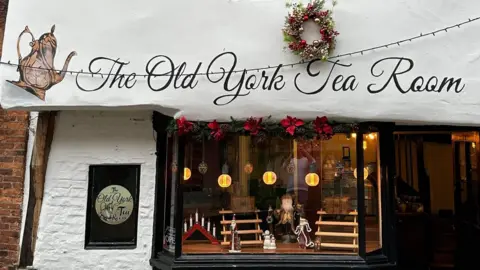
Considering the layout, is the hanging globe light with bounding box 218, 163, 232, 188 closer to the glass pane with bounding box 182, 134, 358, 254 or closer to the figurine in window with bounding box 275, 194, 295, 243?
the glass pane with bounding box 182, 134, 358, 254

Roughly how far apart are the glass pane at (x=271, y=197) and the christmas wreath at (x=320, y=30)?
1052mm

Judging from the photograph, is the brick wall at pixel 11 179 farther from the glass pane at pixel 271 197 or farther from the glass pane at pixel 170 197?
the glass pane at pixel 271 197

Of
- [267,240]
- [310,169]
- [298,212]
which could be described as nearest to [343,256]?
[298,212]

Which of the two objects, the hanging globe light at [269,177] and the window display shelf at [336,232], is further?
the hanging globe light at [269,177]

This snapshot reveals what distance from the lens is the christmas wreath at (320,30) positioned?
4867 millimetres

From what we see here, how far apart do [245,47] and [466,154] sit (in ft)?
12.2

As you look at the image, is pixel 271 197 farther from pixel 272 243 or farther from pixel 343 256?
pixel 343 256

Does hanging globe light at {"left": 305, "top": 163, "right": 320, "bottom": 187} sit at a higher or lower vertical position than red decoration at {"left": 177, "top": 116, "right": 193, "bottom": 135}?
lower

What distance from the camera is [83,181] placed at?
558 cm

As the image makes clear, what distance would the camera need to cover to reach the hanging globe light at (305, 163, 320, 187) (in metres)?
5.38

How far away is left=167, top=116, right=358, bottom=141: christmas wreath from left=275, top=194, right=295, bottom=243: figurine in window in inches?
37.3

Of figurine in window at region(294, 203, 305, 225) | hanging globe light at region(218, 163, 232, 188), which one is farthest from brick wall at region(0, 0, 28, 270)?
figurine in window at region(294, 203, 305, 225)

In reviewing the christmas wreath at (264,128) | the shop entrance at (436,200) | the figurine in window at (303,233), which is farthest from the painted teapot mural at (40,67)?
the shop entrance at (436,200)

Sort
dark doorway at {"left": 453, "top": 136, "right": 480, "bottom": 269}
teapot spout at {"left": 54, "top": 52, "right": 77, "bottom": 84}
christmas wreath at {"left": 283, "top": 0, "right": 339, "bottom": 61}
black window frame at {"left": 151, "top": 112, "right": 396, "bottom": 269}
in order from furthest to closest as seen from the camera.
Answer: dark doorway at {"left": 453, "top": 136, "right": 480, "bottom": 269} < teapot spout at {"left": 54, "top": 52, "right": 77, "bottom": 84} < black window frame at {"left": 151, "top": 112, "right": 396, "bottom": 269} < christmas wreath at {"left": 283, "top": 0, "right": 339, "bottom": 61}
